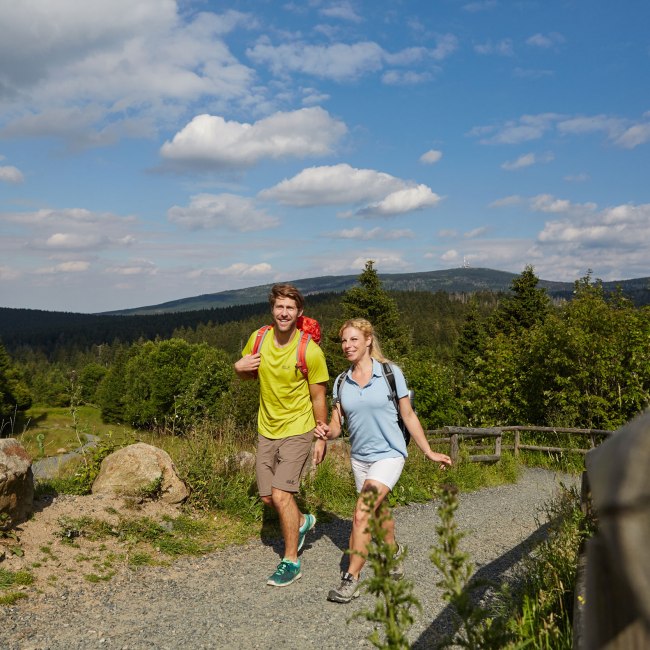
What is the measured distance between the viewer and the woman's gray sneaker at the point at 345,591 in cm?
436

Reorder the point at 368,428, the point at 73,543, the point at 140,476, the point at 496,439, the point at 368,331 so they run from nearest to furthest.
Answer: the point at 368,428, the point at 368,331, the point at 73,543, the point at 140,476, the point at 496,439

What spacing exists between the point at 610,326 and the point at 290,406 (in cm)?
1613

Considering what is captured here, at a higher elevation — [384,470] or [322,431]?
[322,431]

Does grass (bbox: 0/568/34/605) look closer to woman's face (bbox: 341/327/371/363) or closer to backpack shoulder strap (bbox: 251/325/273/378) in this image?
backpack shoulder strap (bbox: 251/325/273/378)

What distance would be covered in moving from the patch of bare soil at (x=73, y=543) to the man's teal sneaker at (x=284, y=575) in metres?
1.08

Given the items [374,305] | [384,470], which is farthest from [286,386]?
[374,305]

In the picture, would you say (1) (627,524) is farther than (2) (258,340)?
No

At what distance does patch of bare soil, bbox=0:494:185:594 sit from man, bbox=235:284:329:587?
125 centimetres

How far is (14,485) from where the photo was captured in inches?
193

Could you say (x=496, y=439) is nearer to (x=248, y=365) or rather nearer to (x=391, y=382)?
(x=391, y=382)

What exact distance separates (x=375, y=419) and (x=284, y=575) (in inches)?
59.8

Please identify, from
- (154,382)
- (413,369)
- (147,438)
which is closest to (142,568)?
(147,438)

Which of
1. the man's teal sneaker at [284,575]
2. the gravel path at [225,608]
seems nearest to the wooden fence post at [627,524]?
the gravel path at [225,608]

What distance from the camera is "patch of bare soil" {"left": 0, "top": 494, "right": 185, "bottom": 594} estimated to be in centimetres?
459
